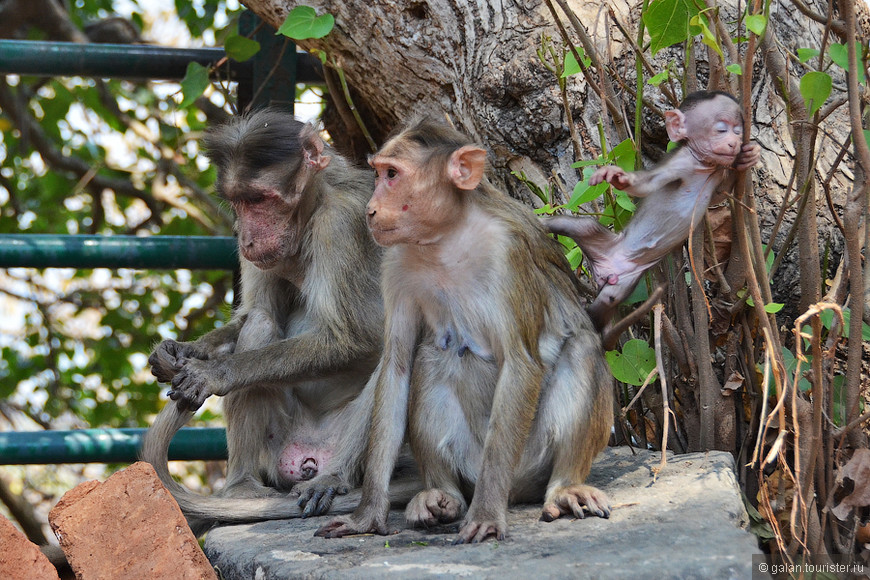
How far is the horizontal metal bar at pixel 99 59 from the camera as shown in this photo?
429cm

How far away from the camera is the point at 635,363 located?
11.2ft

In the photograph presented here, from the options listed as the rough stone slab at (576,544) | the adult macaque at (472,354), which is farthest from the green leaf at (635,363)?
the rough stone slab at (576,544)

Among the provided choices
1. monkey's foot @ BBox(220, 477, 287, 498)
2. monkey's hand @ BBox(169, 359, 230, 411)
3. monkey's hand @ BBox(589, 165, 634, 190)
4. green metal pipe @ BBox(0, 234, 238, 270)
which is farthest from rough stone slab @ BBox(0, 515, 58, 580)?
monkey's hand @ BBox(589, 165, 634, 190)

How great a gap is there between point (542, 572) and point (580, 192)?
4.52 ft

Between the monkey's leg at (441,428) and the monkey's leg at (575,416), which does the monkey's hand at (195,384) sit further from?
the monkey's leg at (575,416)

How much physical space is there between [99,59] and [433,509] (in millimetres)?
2632

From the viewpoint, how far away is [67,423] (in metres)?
9.11

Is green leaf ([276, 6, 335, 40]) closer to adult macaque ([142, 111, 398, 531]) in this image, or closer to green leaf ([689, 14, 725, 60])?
adult macaque ([142, 111, 398, 531])

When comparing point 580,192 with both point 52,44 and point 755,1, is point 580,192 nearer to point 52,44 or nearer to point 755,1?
point 755,1

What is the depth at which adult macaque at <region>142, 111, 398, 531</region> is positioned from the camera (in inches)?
150

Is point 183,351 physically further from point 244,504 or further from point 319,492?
point 319,492

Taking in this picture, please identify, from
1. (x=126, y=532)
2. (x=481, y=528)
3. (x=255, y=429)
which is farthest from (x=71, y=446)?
(x=481, y=528)

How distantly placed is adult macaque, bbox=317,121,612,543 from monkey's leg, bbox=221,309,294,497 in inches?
32.4

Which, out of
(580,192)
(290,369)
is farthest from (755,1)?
(290,369)
